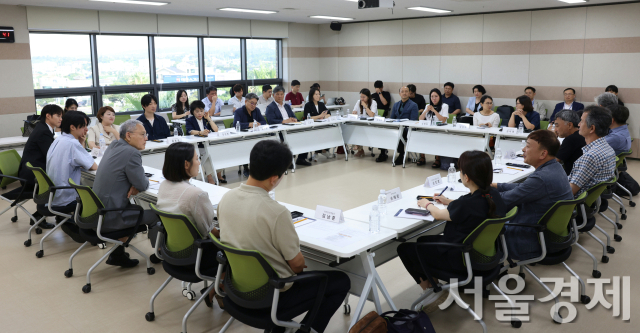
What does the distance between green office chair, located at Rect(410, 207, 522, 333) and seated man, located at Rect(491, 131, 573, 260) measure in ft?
1.12

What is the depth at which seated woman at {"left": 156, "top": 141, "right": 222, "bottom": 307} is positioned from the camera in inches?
119

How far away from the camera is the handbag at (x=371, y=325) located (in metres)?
2.41

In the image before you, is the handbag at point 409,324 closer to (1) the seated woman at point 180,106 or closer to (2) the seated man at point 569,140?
→ (2) the seated man at point 569,140

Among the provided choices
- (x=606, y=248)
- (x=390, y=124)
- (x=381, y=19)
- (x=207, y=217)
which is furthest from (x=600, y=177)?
(x=381, y=19)

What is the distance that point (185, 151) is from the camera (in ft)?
10.2

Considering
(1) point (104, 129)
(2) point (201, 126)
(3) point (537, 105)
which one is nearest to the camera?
(1) point (104, 129)

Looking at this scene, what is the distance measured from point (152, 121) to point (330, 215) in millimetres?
4300

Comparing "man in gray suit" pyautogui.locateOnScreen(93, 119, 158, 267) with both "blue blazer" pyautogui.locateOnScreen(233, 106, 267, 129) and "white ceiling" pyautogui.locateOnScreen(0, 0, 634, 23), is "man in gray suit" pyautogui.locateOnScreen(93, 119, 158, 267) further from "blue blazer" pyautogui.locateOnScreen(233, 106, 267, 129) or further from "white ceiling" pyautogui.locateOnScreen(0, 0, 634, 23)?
"white ceiling" pyautogui.locateOnScreen(0, 0, 634, 23)

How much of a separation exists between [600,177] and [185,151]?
3405 mm

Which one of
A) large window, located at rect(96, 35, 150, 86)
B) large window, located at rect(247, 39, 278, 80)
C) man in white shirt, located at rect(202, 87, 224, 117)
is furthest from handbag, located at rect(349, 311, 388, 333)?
large window, located at rect(247, 39, 278, 80)

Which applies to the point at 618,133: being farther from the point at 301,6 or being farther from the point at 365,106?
the point at 301,6

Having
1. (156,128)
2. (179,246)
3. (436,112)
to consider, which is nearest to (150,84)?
(156,128)

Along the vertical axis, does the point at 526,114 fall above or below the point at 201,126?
above

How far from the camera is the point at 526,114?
715 cm
